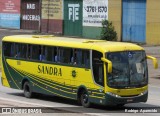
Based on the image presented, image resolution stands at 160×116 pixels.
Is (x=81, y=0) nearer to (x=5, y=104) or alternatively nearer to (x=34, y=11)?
(x=34, y=11)

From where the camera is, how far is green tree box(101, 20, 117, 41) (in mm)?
55875

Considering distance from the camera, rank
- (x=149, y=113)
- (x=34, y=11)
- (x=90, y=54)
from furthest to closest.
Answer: (x=34, y=11), (x=90, y=54), (x=149, y=113)

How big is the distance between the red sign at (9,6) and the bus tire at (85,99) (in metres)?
53.2

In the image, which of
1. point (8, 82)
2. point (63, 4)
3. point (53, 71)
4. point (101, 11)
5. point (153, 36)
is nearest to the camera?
point (53, 71)

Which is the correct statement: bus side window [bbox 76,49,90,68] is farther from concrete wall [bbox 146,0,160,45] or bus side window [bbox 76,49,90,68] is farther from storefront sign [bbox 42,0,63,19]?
storefront sign [bbox 42,0,63,19]

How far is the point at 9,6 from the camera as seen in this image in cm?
7438

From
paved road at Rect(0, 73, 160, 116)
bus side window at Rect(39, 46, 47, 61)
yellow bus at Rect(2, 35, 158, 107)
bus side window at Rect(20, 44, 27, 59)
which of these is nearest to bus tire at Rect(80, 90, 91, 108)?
yellow bus at Rect(2, 35, 158, 107)

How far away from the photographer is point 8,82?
80.8 ft

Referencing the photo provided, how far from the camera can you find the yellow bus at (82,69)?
1906cm

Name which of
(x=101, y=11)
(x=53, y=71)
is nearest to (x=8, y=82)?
(x=53, y=71)

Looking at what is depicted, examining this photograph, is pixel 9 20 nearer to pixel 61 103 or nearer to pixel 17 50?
pixel 17 50

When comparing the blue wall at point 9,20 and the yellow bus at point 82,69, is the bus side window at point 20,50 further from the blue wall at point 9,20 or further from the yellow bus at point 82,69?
the blue wall at point 9,20

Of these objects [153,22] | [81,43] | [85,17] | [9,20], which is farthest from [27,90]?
[9,20]

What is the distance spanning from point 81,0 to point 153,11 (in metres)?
11.3
